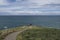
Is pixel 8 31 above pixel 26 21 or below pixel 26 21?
below

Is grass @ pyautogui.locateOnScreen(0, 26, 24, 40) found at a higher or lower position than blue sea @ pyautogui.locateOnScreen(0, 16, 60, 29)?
lower

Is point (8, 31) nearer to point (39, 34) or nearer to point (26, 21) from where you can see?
point (26, 21)

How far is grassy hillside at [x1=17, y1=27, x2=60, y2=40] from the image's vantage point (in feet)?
5.94

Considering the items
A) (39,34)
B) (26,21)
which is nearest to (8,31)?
(26,21)

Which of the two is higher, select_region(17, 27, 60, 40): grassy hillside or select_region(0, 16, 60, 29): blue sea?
select_region(0, 16, 60, 29): blue sea

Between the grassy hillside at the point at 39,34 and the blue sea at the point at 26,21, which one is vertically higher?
the blue sea at the point at 26,21

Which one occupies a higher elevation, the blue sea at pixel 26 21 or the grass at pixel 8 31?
the blue sea at pixel 26 21

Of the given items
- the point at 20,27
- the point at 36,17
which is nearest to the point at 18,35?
the point at 20,27

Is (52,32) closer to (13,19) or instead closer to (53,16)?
(53,16)

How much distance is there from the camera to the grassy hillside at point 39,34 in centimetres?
181

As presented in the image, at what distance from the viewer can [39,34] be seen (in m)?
1.83

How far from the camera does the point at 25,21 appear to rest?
6.17 ft

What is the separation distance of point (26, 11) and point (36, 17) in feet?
0.47

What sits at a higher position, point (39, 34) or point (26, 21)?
point (26, 21)
